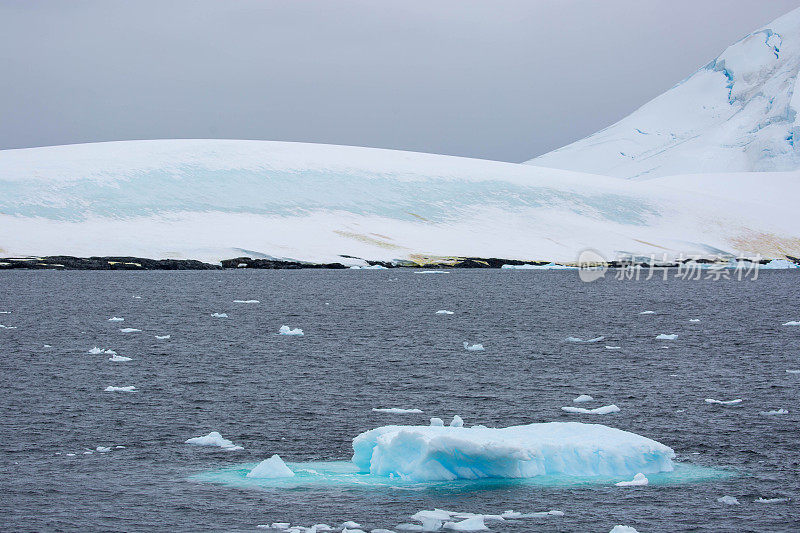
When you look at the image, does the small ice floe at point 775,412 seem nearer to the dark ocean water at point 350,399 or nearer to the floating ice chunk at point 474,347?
the dark ocean water at point 350,399

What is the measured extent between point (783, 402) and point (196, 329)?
21.7 meters

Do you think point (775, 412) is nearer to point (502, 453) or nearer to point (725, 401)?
point (725, 401)

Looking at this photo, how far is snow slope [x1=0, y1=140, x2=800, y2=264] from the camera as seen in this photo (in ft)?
251

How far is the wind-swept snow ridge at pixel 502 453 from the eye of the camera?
43.0 ft

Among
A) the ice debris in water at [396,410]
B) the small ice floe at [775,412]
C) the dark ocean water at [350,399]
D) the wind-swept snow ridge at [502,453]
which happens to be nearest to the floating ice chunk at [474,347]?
the dark ocean water at [350,399]

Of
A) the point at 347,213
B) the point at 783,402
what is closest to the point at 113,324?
the point at 783,402

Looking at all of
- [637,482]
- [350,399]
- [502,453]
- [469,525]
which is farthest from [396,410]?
[469,525]

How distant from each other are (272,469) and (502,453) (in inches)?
127

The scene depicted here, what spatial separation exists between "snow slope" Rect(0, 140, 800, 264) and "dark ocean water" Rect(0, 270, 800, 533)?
3147 centimetres

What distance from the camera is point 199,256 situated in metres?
73.0

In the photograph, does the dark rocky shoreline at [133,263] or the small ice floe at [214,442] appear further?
the dark rocky shoreline at [133,263]

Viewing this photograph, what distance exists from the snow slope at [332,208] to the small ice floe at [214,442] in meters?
58.4

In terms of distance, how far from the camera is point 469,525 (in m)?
11.2

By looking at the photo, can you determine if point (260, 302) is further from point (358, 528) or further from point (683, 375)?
point (358, 528)
